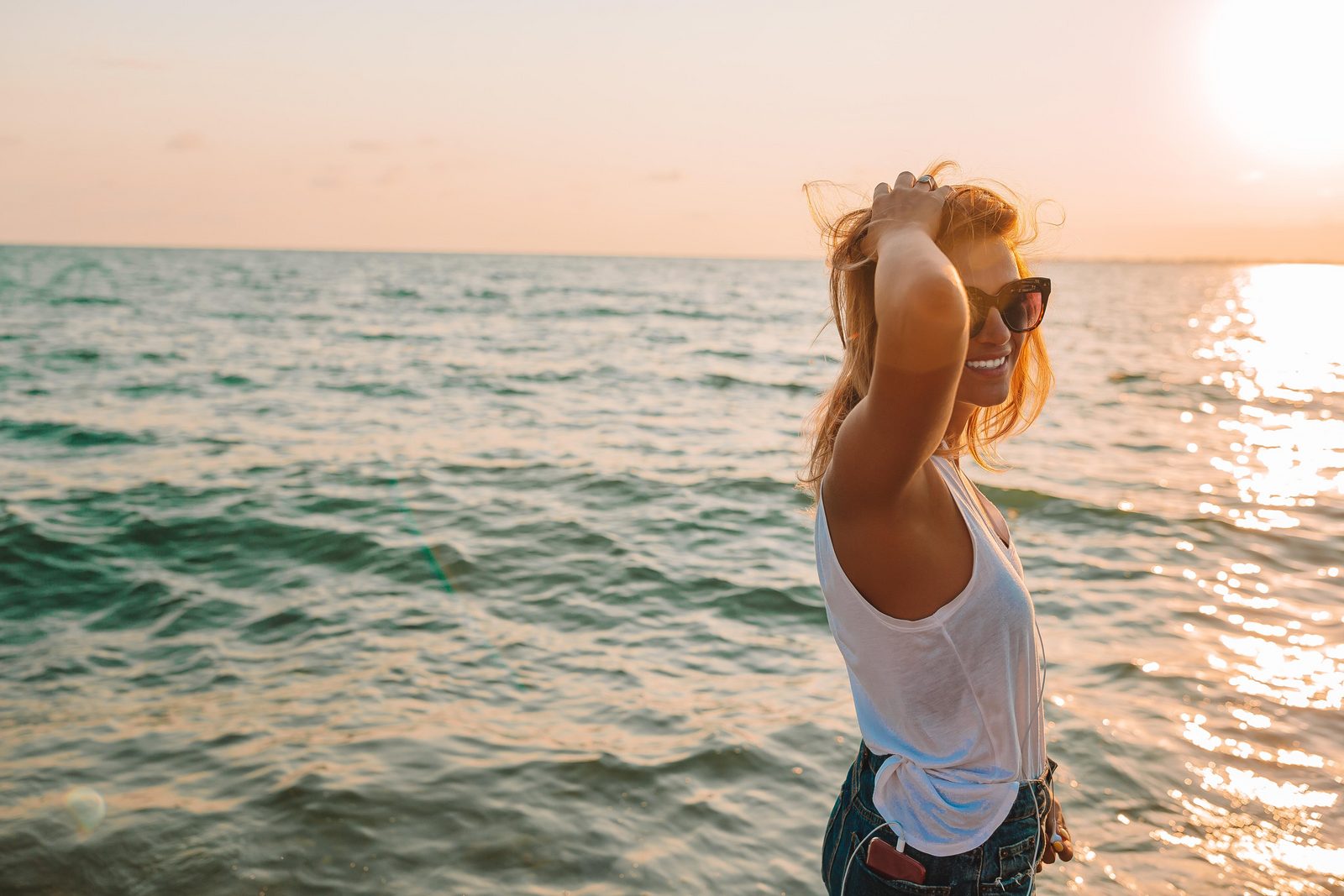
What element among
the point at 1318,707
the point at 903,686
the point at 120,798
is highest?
the point at 903,686

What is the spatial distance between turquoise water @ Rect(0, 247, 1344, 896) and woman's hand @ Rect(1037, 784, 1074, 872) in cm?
279

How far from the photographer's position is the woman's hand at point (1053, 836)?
220cm

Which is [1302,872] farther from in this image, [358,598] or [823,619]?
Answer: [358,598]

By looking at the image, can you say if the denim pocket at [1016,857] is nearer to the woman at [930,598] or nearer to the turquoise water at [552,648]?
the woman at [930,598]

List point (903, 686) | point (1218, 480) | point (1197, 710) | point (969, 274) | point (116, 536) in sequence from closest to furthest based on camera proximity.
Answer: point (903, 686) < point (969, 274) < point (1197, 710) < point (116, 536) < point (1218, 480)

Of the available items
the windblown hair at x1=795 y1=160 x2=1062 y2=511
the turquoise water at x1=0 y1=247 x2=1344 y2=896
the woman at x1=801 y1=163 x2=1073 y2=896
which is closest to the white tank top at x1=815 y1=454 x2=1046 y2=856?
the woman at x1=801 y1=163 x2=1073 y2=896

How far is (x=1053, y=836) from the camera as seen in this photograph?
2250 millimetres

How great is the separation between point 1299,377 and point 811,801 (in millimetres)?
28254

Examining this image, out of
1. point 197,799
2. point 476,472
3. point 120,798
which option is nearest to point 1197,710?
point 197,799

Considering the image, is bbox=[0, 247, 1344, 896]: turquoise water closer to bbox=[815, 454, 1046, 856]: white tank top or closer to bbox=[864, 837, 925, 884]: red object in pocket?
bbox=[864, 837, 925, 884]: red object in pocket

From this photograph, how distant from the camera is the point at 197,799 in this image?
5.33 m

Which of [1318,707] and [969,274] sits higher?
[969,274]

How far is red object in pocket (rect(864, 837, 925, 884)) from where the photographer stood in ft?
6.75

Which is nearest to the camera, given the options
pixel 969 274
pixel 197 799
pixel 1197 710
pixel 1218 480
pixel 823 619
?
pixel 969 274
